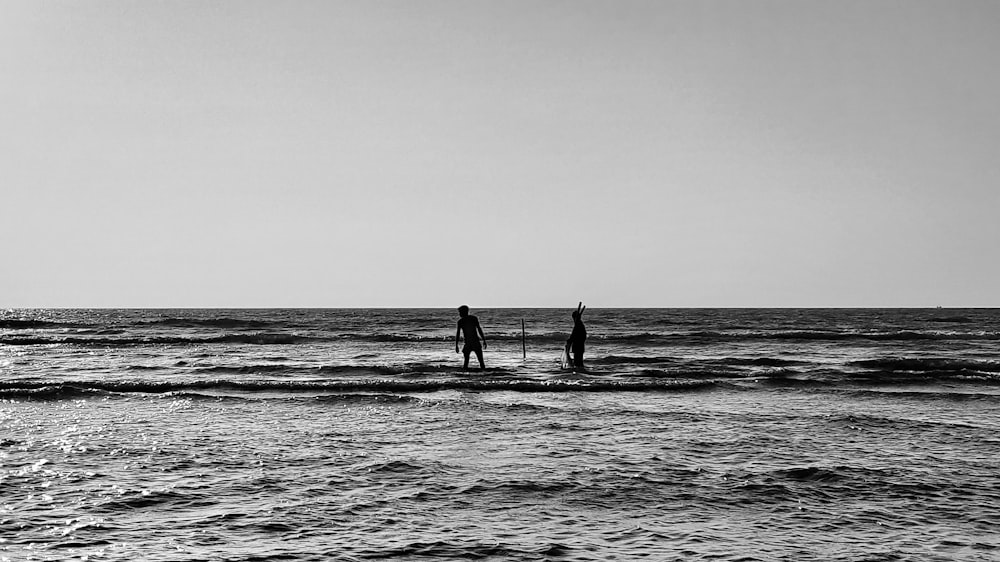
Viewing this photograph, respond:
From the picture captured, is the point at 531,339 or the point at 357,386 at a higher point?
the point at 357,386

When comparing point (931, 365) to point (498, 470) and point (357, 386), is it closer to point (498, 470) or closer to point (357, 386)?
point (357, 386)

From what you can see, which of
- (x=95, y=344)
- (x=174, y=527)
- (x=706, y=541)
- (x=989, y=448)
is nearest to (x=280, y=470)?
(x=174, y=527)

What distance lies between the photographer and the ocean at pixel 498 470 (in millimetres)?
6266

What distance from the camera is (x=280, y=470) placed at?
880 cm

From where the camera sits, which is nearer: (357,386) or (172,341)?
(357,386)

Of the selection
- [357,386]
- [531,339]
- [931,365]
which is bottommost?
[931,365]

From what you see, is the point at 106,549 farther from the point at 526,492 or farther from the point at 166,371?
the point at 166,371

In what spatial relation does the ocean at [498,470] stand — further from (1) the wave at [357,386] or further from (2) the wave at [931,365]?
(2) the wave at [931,365]

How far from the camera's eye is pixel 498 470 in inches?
346

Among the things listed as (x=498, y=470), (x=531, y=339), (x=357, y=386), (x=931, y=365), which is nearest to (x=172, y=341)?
(x=531, y=339)

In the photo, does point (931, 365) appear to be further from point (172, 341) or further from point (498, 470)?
point (172, 341)

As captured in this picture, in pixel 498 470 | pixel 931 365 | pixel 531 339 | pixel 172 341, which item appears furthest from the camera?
pixel 531 339

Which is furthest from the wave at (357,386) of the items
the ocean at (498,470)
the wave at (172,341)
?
the wave at (172,341)

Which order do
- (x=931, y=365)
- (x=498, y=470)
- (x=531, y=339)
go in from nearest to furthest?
(x=498, y=470), (x=931, y=365), (x=531, y=339)
